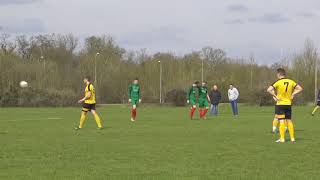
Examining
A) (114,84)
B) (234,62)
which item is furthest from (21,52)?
(234,62)

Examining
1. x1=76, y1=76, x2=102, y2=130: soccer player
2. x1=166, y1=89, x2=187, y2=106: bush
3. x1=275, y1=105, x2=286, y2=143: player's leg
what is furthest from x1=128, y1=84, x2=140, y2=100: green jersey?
x1=166, y1=89, x2=187, y2=106: bush

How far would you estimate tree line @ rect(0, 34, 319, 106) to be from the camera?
264 feet

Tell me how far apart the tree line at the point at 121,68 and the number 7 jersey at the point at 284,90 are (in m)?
52.1

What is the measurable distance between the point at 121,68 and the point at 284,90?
7611 centimetres

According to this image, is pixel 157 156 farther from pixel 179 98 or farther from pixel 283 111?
pixel 179 98

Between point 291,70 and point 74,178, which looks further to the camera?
point 291,70

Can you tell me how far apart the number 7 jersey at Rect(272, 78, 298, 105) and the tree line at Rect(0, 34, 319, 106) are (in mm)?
52131

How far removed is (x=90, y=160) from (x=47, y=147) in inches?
123

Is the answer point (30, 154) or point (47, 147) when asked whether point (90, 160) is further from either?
point (47, 147)

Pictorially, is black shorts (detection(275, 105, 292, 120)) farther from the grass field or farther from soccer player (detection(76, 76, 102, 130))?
soccer player (detection(76, 76, 102, 130))

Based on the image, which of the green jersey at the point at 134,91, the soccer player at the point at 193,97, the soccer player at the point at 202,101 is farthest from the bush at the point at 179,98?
the green jersey at the point at 134,91

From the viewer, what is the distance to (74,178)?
32.3 ft

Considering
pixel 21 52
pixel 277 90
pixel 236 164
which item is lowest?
pixel 236 164

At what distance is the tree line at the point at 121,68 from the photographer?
8044 cm
